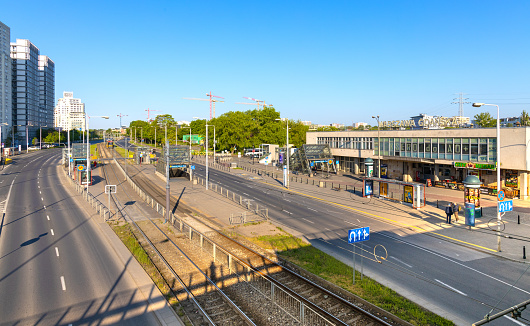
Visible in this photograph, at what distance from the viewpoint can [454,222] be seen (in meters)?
28.8

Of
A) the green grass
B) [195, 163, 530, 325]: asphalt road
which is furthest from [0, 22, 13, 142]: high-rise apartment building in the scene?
the green grass

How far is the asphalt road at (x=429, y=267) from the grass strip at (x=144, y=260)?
9.41 m

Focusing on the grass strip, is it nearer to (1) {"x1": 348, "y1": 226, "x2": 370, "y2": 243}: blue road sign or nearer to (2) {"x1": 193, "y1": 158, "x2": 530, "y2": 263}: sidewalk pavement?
(1) {"x1": 348, "y1": 226, "x2": 370, "y2": 243}: blue road sign

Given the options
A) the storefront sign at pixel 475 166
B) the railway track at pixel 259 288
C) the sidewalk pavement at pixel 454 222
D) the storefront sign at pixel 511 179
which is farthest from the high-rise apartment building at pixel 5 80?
the storefront sign at pixel 511 179

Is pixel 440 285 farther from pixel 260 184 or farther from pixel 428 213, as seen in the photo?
pixel 260 184

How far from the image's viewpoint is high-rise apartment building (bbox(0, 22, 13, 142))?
145m

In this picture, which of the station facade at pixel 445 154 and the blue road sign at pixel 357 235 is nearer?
the blue road sign at pixel 357 235

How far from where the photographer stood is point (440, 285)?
15.6 metres

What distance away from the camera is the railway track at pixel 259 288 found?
1265 centimetres

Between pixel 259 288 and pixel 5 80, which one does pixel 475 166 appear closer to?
pixel 259 288

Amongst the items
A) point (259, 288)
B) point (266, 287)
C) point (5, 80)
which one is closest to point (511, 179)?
point (266, 287)

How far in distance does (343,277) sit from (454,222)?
17585 mm

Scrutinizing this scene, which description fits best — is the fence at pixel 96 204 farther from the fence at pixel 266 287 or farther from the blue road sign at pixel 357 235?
the blue road sign at pixel 357 235

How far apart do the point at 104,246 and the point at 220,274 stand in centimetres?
896
